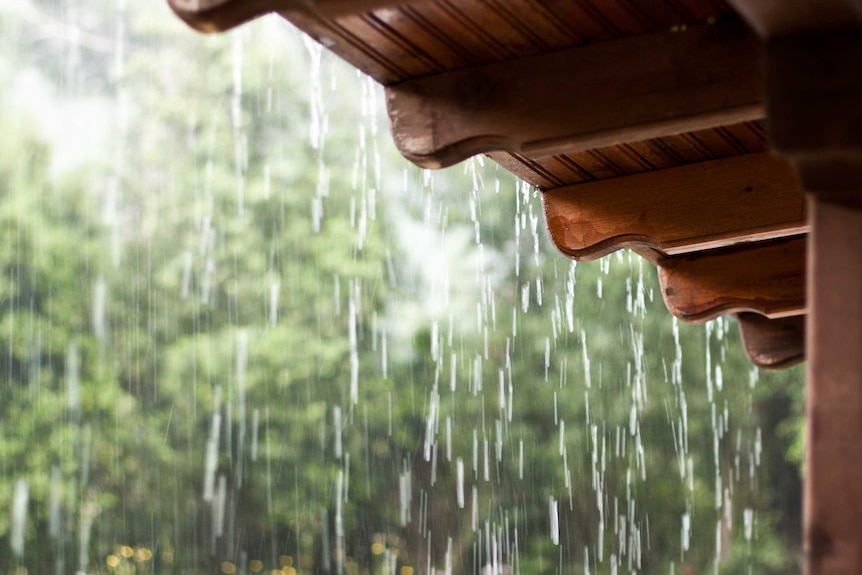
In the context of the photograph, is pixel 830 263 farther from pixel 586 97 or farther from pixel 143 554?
pixel 143 554

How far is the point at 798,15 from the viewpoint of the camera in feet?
6.01

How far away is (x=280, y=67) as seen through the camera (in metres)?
14.4

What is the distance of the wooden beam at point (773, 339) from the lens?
4270mm

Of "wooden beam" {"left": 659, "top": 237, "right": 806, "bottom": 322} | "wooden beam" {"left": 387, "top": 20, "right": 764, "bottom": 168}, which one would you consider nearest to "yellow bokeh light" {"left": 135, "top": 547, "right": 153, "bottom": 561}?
"wooden beam" {"left": 659, "top": 237, "right": 806, "bottom": 322}

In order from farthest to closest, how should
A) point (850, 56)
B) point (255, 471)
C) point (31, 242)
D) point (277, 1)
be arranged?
point (255, 471) → point (31, 242) → point (277, 1) → point (850, 56)

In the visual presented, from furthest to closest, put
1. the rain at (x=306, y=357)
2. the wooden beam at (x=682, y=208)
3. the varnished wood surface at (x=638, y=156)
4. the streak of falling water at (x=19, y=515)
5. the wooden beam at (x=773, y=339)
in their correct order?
the rain at (x=306, y=357) → the streak of falling water at (x=19, y=515) → the wooden beam at (x=773, y=339) → the wooden beam at (x=682, y=208) → the varnished wood surface at (x=638, y=156)

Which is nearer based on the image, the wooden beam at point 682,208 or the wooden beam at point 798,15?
the wooden beam at point 798,15

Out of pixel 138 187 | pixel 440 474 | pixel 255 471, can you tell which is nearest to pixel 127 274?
pixel 138 187

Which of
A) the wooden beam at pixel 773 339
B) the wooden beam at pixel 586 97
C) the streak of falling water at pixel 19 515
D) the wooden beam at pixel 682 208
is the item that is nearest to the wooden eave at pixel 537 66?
the wooden beam at pixel 586 97

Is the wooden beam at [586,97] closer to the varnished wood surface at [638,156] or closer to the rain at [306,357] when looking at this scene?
the varnished wood surface at [638,156]

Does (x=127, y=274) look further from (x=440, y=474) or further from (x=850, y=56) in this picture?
(x=850, y=56)

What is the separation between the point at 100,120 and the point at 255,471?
14.4 ft

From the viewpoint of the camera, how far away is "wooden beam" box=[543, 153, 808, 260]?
3.09 m

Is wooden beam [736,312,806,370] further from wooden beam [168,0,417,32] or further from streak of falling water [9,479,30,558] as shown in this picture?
streak of falling water [9,479,30,558]
